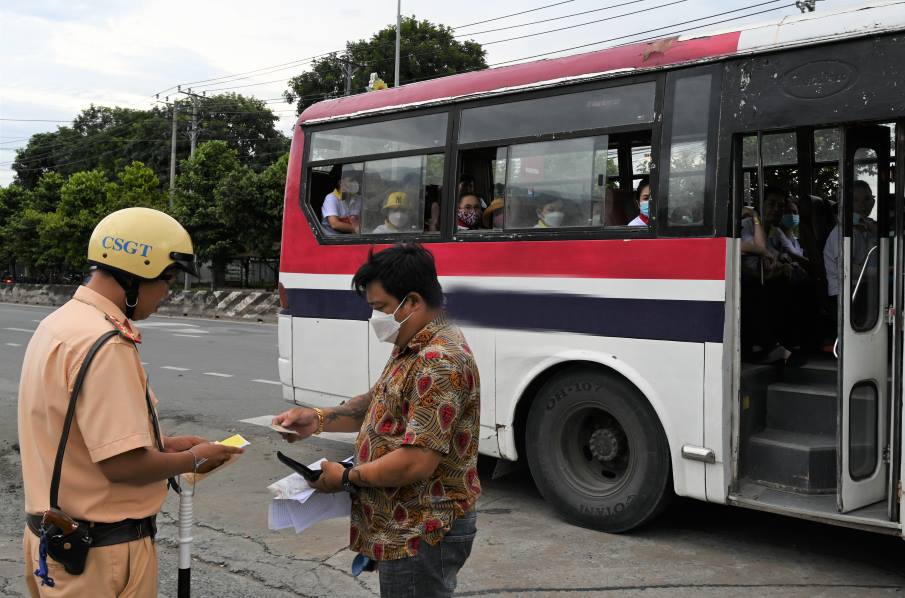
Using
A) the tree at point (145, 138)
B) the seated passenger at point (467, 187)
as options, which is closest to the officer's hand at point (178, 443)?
the seated passenger at point (467, 187)

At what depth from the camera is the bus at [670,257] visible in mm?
4750

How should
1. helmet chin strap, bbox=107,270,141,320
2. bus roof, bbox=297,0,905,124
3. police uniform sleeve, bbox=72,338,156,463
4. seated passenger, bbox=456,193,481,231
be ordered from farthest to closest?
seated passenger, bbox=456,193,481,231
bus roof, bbox=297,0,905,124
helmet chin strap, bbox=107,270,141,320
police uniform sleeve, bbox=72,338,156,463

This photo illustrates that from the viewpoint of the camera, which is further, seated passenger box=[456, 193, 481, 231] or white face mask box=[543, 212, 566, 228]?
seated passenger box=[456, 193, 481, 231]

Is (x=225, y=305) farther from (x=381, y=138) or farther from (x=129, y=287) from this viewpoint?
(x=129, y=287)

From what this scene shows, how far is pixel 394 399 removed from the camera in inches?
106

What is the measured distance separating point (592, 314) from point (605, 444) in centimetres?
86

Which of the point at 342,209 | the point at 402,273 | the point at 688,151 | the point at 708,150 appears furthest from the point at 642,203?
the point at 402,273

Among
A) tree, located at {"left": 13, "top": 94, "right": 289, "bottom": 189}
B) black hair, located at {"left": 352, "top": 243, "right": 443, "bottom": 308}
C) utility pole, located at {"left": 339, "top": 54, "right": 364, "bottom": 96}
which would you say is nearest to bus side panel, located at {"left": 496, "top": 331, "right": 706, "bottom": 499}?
black hair, located at {"left": 352, "top": 243, "right": 443, "bottom": 308}

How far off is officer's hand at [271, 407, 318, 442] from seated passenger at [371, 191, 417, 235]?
379 cm

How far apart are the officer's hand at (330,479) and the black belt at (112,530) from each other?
20.1 inches

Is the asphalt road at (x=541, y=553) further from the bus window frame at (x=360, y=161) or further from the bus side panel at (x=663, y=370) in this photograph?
the bus window frame at (x=360, y=161)

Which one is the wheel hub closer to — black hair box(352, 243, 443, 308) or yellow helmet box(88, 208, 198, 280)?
black hair box(352, 243, 443, 308)

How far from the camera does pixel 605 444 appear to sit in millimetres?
5680

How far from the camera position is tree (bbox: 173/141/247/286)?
29484 millimetres
